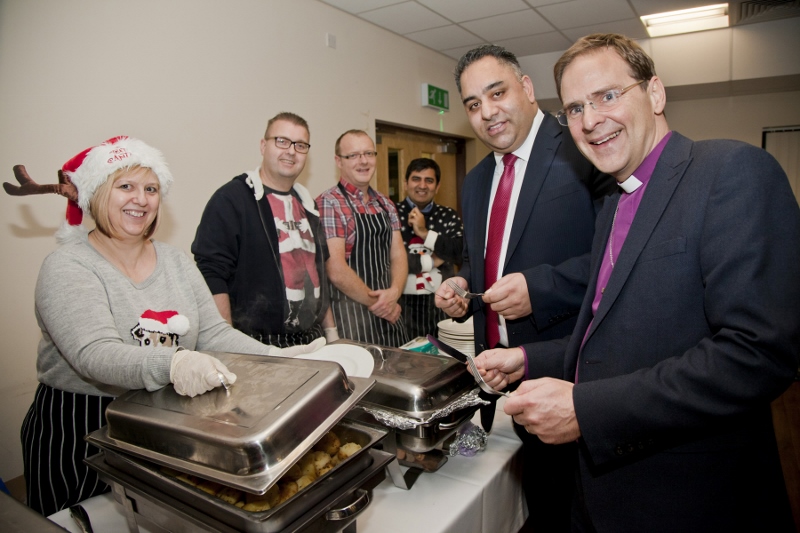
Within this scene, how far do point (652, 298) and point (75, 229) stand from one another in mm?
1464

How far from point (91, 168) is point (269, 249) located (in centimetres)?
95

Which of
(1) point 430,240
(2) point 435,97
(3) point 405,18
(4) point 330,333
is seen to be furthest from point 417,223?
(2) point 435,97

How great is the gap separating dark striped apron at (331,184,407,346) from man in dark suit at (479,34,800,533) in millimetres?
1815

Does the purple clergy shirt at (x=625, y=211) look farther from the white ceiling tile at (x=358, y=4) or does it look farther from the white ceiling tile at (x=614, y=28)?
the white ceiling tile at (x=614, y=28)

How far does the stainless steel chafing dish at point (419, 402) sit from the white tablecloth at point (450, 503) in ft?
0.38

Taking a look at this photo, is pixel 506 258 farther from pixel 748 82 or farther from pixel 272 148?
pixel 748 82

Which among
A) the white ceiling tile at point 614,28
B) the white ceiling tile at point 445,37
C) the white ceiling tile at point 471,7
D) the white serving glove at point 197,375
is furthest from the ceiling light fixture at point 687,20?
the white serving glove at point 197,375

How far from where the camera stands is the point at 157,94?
8.15 feet

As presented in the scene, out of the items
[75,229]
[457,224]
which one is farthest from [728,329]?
[457,224]

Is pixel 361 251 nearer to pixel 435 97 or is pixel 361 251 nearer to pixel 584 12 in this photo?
pixel 435 97

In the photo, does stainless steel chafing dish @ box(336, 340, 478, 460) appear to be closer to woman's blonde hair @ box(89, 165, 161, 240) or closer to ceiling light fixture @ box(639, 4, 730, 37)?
woman's blonde hair @ box(89, 165, 161, 240)

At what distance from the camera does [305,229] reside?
2.46 metres

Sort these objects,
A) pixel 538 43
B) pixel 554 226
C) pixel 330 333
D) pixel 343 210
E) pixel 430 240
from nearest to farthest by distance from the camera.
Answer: pixel 554 226 → pixel 330 333 → pixel 343 210 → pixel 430 240 → pixel 538 43

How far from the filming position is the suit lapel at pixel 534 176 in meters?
1.60
